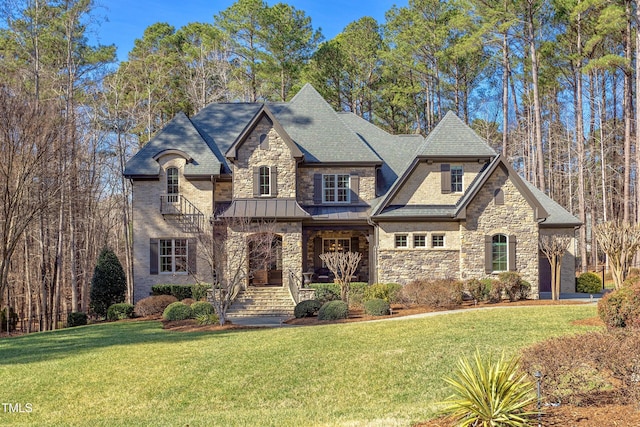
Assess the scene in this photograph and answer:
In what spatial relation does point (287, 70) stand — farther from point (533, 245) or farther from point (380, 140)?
point (533, 245)

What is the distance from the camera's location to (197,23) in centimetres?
3966

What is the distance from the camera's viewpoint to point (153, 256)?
23.4 m

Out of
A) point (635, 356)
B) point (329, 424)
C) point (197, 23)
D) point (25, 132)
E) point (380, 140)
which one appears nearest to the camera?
point (635, 356)

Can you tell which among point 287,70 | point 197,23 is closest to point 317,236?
point 287,70

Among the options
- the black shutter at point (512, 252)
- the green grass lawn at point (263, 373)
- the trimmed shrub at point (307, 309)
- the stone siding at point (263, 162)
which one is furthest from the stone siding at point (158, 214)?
the black shutter at point (512, 252)

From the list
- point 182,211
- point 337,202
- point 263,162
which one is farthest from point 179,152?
point 337,202

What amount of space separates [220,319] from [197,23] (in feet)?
97.3

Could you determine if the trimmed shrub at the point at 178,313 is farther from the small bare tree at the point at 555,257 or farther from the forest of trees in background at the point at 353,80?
the small bare tree at the point at 555,257

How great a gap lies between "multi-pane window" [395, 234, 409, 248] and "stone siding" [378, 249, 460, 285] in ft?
1.09

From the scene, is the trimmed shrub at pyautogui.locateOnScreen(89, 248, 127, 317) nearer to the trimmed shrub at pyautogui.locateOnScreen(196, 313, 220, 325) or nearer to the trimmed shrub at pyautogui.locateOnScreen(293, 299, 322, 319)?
the trimmed shrub at pyautogui.locateOnScreen(196, 313, 220, 325)

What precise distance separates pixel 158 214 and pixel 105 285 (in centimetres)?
383

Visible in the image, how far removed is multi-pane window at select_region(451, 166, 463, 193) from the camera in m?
23.3

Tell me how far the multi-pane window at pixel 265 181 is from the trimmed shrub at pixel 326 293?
527cm

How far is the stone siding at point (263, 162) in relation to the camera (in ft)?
76.6
